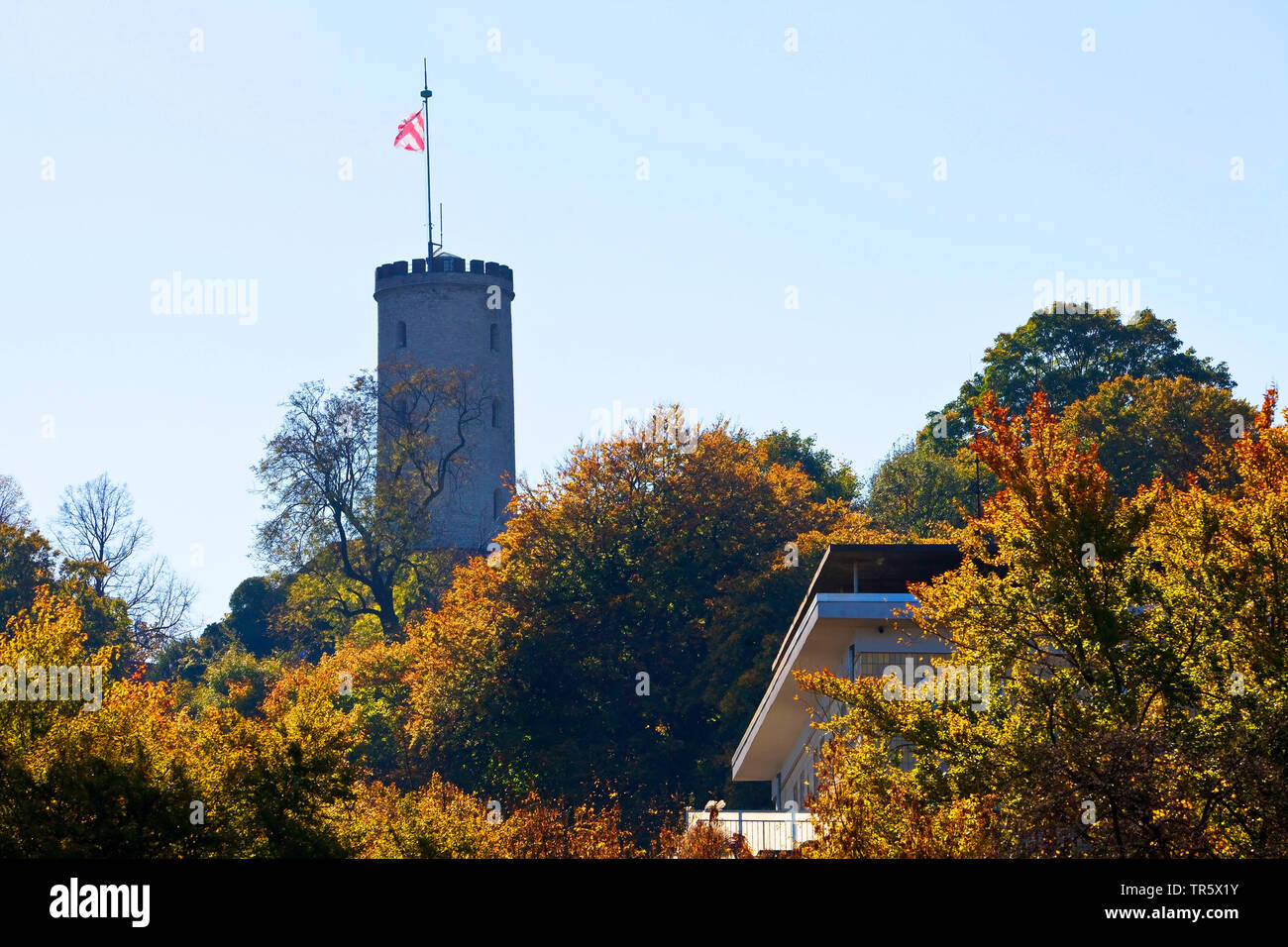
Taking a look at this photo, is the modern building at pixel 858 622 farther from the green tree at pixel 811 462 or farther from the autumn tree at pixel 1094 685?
the green tree at pixel 811 462

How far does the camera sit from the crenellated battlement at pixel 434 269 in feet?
347

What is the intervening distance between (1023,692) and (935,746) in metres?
1.27

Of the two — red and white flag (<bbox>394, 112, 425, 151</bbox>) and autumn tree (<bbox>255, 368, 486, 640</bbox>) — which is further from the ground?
red and white flag (<bbox>394, 112, 425, 151</bbox>)

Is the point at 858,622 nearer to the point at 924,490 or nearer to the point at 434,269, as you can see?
the point at 924,490

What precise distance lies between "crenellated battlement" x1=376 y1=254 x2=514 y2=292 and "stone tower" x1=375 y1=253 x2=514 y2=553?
0.20 ft

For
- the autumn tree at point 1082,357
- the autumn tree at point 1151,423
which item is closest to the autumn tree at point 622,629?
the autumn tree at point 1151,423

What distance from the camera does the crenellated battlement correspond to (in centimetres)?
10588

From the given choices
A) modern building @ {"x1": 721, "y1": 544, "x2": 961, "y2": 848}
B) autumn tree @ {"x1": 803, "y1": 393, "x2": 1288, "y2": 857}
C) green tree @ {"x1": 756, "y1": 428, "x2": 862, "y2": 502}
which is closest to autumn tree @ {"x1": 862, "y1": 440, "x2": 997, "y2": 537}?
green tree @ {"x1": 756, "y1": 428, "x2": 862, "y2": 502}

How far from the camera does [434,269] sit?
347ft

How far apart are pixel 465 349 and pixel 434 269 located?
5.38 meters

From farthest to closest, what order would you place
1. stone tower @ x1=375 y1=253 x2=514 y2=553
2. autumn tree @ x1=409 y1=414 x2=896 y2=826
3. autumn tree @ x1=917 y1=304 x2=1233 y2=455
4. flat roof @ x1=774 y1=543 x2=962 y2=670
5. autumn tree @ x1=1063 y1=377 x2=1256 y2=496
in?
stone tower @ x1=375 y1=253 x2=514 y2=553 < autumn tree @ x1=917 y1=304 x2=1233 y2=455 < autumn tree @ x1=1063 y1=377 x2=1256 y2=496 < autumn tree @ x1=409 y1=414 x2=896 y2=826 < flat roof @ x1=774 y1=543 x2=962 y2=670

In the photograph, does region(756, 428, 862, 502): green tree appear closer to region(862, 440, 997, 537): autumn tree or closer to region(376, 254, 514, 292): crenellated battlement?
region(862, 440, 997, 537): autumn tree

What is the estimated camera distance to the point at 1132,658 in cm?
1847
